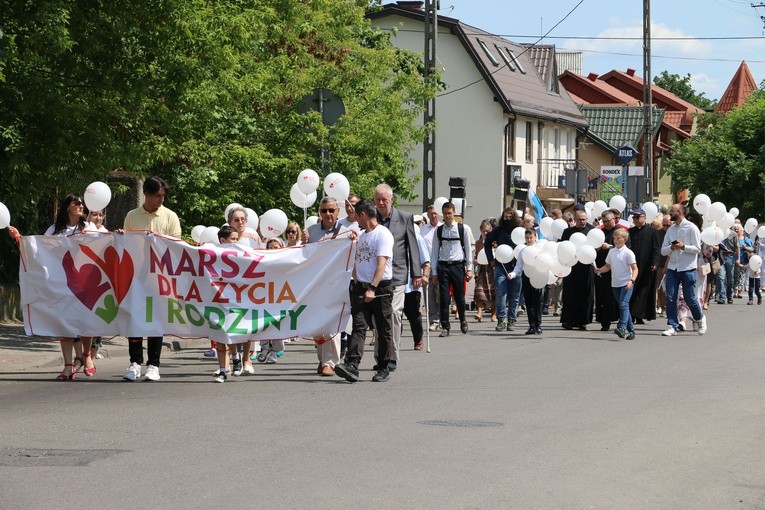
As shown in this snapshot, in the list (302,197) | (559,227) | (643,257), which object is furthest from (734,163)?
(302,197)

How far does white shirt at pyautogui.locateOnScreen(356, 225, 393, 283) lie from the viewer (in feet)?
43.5

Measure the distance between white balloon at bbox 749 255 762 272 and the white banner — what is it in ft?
65.8

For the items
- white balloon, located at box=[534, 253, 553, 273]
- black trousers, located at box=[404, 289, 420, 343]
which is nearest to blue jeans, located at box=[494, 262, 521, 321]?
white balloon, located at box=[534, 253, 553, 273]

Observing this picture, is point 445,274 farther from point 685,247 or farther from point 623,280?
point 685,247

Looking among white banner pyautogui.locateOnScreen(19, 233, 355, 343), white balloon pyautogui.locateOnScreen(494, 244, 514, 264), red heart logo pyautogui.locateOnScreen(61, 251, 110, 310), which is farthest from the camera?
white balloon pyautogui.locateOnScreen(494, 244, 514, 264)

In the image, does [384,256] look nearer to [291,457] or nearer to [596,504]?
[291,457]

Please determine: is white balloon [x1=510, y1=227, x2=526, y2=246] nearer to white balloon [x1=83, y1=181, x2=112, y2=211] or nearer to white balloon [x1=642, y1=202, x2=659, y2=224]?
white balloon [x1=642, y1=202, x2=659, y2=224]

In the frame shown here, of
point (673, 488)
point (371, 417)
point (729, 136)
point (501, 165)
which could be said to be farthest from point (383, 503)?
point (729, 136)

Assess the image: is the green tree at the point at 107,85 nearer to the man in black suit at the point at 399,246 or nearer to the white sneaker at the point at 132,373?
the white sneaker at the point at 132,373

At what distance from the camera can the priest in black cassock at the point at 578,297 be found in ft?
70.3

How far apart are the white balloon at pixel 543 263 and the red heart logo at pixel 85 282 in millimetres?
8351

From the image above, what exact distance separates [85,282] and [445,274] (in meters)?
7.28

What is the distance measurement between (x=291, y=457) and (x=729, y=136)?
215ft

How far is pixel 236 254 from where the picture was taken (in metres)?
13.8
